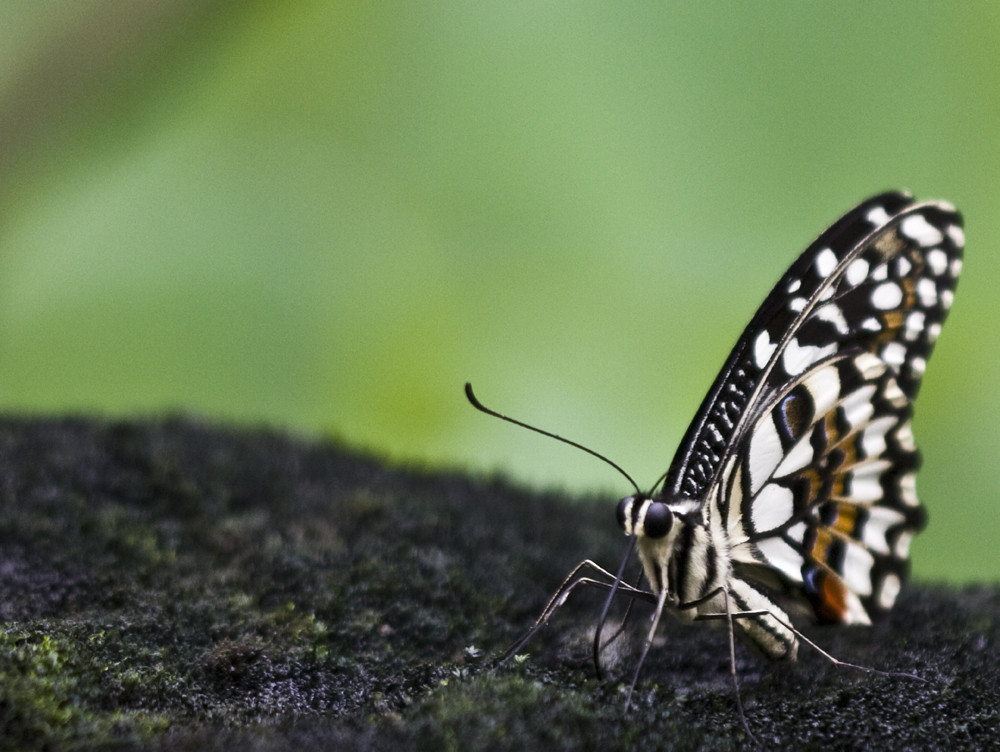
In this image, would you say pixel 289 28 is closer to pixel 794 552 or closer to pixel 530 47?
pixel 530 47

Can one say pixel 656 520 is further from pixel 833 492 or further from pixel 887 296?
pixel 887 296

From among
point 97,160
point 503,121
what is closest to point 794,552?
point 503,121

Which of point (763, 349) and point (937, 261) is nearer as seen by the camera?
point (763, 349)

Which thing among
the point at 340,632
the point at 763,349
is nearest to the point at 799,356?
the point at 763,349

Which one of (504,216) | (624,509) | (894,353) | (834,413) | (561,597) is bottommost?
(561,597)

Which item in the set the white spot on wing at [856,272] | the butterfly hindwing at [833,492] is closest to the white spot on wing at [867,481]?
the butterfly hindwing at [833,492]

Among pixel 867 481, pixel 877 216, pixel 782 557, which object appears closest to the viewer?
pixel 877 216

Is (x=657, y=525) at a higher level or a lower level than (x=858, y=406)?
lower
